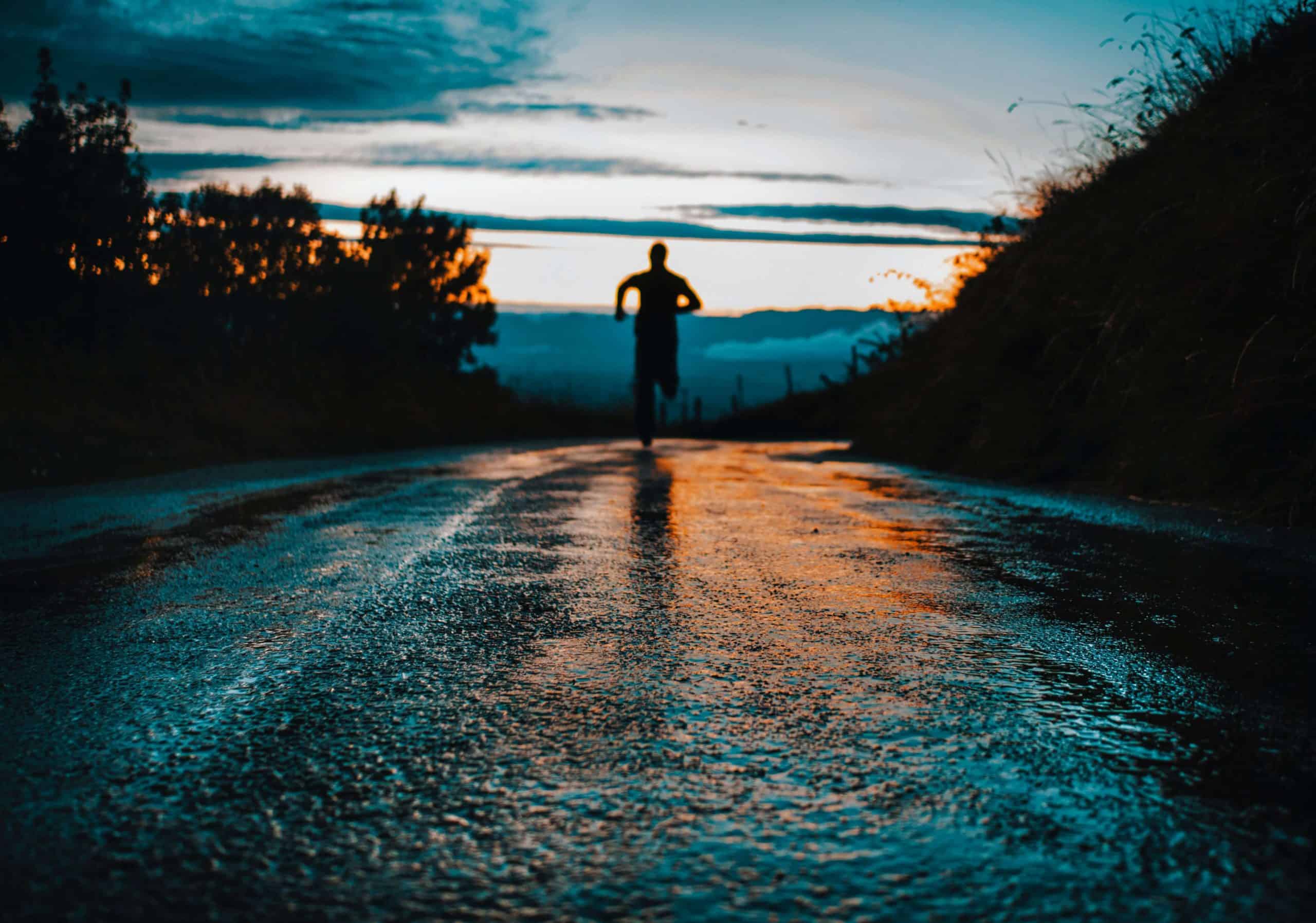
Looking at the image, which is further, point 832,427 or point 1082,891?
point 832,427

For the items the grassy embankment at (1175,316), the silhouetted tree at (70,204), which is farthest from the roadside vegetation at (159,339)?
the grassy embankment at (1175,316)

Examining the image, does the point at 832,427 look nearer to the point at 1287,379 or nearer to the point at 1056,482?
the point at 1056,482

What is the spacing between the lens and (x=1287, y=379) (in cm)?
726

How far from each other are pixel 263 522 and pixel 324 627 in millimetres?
3517

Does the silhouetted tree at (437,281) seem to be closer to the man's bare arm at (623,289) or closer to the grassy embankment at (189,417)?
the grassy embankment at (189,417)

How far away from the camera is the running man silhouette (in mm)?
14883

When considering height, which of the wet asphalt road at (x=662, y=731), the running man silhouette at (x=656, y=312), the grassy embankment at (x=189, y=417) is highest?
the running man silhouette at (x=656, y=312)

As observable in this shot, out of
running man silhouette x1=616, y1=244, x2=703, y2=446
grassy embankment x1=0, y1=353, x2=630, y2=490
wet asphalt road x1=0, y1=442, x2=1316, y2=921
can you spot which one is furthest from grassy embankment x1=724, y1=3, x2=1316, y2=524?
grassy embankment x1=0, y1=353, x2=630, y2=490

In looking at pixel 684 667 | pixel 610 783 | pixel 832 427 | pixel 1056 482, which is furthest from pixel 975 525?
pixel 832 427

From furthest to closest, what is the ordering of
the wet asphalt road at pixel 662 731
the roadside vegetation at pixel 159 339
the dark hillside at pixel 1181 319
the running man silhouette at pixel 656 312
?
the running man silhouette at pixel 656 312 → the roadside vegetation at pixel 159 339 → the dark hillside at pixel 1181 319 → the wet asphalt road at pixel 662 731

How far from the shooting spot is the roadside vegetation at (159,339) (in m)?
13.8

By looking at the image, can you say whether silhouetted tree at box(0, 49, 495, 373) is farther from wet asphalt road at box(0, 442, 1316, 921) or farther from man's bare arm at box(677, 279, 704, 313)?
wet asphalt road at box(0, 442, 1316, 921)

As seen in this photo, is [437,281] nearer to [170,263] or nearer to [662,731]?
[170,263]

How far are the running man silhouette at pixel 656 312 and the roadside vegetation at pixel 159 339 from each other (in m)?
5.32
